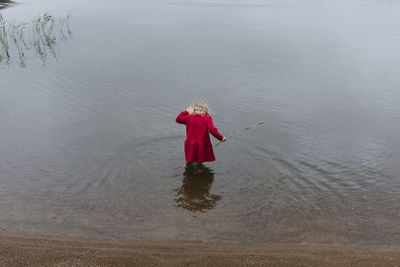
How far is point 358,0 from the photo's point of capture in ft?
151

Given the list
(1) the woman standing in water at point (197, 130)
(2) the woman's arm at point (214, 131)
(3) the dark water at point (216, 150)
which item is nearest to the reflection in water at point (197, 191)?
(3) the dark water at point (216, 150)

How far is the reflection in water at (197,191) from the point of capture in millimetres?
6113

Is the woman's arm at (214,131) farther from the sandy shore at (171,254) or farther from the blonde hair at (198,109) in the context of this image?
the sandy shore at (171,254)

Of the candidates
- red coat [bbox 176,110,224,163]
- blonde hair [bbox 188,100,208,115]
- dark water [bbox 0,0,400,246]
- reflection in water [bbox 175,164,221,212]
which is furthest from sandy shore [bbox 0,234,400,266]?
blonde hair [bbox 188,100,208,115]

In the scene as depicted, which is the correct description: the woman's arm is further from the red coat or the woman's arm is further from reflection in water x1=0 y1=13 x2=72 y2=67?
reflection in water x1=0 y1=13 x2=72 y2=67

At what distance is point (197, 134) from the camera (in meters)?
6.69

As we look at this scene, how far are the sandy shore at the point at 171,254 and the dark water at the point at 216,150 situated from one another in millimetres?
314

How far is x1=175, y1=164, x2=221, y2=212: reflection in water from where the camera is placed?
20.1 ft

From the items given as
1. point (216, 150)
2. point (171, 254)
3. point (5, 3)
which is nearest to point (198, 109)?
point (216, 150)

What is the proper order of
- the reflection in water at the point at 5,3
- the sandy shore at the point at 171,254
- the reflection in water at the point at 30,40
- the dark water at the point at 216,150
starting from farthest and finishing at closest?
1. the reflection in water at the point at 5,3
2. the reflection in water at the point at 30,40
3. the dark water at the point at 216,150
4. the sandy shore at the point at 171,254

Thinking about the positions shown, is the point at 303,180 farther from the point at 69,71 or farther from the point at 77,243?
the point at 69,71

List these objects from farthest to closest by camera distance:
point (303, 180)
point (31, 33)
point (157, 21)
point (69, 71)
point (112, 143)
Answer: point (157, 21) < point (31, 33) < point (69, 71) < point (112, 143) < point (303, 180)

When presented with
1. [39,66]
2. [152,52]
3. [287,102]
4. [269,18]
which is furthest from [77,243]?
[269,18]

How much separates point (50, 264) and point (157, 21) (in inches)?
882
